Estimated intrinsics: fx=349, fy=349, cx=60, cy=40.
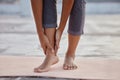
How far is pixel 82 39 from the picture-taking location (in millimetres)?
4125

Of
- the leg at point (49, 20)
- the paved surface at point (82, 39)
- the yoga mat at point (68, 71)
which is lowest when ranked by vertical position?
the paved surface at point (82, 39)

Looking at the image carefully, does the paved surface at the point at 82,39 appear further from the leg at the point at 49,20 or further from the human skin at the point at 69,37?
the leg at the point at 49,20

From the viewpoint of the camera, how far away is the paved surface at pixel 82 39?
337 centimetres

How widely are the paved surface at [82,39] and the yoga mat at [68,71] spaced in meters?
0.25

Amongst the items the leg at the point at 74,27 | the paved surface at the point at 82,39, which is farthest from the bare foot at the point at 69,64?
the paved surface at the point at 82,39

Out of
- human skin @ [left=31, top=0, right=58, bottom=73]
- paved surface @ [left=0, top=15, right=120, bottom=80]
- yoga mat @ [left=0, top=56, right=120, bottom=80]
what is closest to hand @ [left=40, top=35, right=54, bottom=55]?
human skin @ [left=31, top=0, right=58, bottom=73]

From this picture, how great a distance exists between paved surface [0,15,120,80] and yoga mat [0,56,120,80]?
25cm

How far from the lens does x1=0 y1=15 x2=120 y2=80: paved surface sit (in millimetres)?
3371

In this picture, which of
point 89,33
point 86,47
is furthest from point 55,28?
point 89,33

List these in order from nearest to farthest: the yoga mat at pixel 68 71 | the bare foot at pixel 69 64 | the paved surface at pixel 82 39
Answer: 1. the yoga mat at pixel 68 71
2. the bare foot at pixel 69 64
3. the paved surface at pixel 82 39

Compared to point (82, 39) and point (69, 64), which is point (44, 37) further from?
point (82, 39)

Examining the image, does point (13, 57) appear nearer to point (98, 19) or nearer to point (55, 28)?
point (55, 28)

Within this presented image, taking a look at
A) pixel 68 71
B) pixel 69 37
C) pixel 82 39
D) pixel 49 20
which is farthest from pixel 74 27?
pixel 82 39

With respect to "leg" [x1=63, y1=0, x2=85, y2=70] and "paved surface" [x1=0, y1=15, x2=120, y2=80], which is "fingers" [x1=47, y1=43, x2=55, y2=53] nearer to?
"leg" [x1=63, y1=0, x2=85, y2=70]
